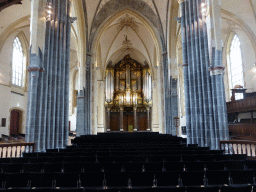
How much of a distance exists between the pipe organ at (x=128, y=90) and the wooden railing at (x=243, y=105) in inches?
527

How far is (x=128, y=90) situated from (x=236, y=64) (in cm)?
1465

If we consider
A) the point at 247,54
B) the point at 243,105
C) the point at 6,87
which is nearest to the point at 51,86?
the point at 6,87

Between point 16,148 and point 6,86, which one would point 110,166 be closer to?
point 16,148

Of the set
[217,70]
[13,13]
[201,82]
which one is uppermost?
[13,13]

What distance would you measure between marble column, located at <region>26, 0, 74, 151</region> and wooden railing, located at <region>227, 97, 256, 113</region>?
40.8 feet

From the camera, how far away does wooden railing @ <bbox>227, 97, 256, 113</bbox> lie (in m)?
13.7

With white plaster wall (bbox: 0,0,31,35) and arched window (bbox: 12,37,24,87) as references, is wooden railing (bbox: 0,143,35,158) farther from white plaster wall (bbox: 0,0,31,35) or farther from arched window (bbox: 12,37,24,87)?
arched window (bbox: 12,37,24,87)

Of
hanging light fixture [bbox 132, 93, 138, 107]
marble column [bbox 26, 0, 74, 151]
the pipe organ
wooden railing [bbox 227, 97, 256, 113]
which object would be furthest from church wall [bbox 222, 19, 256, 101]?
hanging light fixture [bbox 132, 93, 138, 107]

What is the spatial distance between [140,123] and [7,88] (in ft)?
58.6

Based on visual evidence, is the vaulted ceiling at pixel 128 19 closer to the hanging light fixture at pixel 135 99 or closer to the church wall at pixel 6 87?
the hanging light fixture at pixel 135 99

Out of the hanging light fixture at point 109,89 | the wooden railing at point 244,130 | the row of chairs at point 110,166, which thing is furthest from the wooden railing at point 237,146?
the hanging light fixture at point 109,89

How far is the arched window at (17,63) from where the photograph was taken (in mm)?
18219

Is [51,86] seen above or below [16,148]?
above

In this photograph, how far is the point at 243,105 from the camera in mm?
14742
